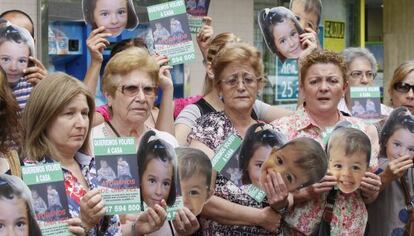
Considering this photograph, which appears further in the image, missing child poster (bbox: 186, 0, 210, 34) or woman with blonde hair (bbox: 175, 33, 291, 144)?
missing child poster (bbox: 186, 0, 210, 34)

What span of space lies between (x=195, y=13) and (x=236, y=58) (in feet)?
2.74

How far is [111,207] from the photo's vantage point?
3133 mm

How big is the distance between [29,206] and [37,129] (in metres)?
0.40

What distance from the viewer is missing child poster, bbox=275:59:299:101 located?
931cm

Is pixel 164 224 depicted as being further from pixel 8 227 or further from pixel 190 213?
pixel 8 227

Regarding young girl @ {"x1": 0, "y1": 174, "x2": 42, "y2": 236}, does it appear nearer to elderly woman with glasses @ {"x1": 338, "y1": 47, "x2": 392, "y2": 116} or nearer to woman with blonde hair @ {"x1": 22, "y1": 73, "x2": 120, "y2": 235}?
woman with blonde hair @ {"x1": 22, "y1": 73, "x2": 120, "y2": 235}

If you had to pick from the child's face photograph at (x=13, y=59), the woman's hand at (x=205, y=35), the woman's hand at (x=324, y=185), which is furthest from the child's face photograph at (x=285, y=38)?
the child's face photograph at (x=13, y=59)

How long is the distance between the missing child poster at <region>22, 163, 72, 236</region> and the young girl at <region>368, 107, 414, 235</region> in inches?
74.4

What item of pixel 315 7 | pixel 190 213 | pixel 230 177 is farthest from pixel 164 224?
pixel 315 7

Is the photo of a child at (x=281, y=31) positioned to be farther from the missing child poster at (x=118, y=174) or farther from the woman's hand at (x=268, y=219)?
the missing child poster at (x=118, y=174)

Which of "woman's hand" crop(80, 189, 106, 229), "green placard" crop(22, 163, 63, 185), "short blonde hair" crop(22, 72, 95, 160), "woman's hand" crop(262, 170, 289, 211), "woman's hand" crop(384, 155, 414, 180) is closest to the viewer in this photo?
"green placard" crop(22, 163, 63, 185)

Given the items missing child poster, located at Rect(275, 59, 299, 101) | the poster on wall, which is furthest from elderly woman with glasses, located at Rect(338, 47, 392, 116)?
the poster on wall

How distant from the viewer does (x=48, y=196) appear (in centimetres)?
288

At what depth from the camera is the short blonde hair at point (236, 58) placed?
153 inches
